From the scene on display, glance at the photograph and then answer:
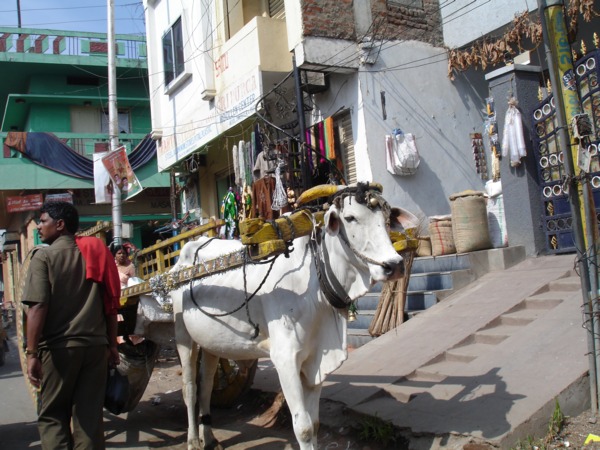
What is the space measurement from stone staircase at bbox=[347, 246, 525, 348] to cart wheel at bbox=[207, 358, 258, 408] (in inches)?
75.2

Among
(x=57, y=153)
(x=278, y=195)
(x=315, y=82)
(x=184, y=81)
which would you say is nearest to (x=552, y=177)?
(x=278, y=195)

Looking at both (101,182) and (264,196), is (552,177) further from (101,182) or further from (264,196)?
(101,182)

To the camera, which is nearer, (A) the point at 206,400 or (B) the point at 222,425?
(A) the point at 206,400

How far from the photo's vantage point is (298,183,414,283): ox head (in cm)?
345

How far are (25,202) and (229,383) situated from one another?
17.0 meters

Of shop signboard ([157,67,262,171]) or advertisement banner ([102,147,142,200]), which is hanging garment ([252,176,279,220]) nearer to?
shop signboard ([157,67,262,171])

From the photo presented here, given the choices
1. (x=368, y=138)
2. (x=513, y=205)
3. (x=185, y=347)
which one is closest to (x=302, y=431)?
(x=185, y=347)

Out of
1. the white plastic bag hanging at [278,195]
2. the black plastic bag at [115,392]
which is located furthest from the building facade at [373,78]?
the black plastic bag at [115,392]

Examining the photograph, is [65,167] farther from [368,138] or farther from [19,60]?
[368,138]

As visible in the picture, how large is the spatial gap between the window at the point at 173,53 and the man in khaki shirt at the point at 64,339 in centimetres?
1058

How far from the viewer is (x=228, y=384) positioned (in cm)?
617

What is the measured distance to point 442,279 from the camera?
770 cm

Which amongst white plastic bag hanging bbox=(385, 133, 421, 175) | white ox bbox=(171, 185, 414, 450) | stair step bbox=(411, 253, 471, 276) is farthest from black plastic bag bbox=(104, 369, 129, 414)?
white plastic bag hanging bbox=(385, 133, 421, 175)

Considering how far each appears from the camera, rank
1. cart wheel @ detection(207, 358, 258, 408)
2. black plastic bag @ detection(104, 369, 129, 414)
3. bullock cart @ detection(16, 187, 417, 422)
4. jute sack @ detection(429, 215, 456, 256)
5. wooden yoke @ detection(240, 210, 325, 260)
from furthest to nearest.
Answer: jute sack @ detection(429, 215, 456, 256), cart wheel @ detection(207, 358, 258, 408), black plastic bag @ detection(104, 369, 129, 414), bullock cart @ detection(16, 187, 417, 422), wooden yoke @ detection(240, 210, 325, 260)
